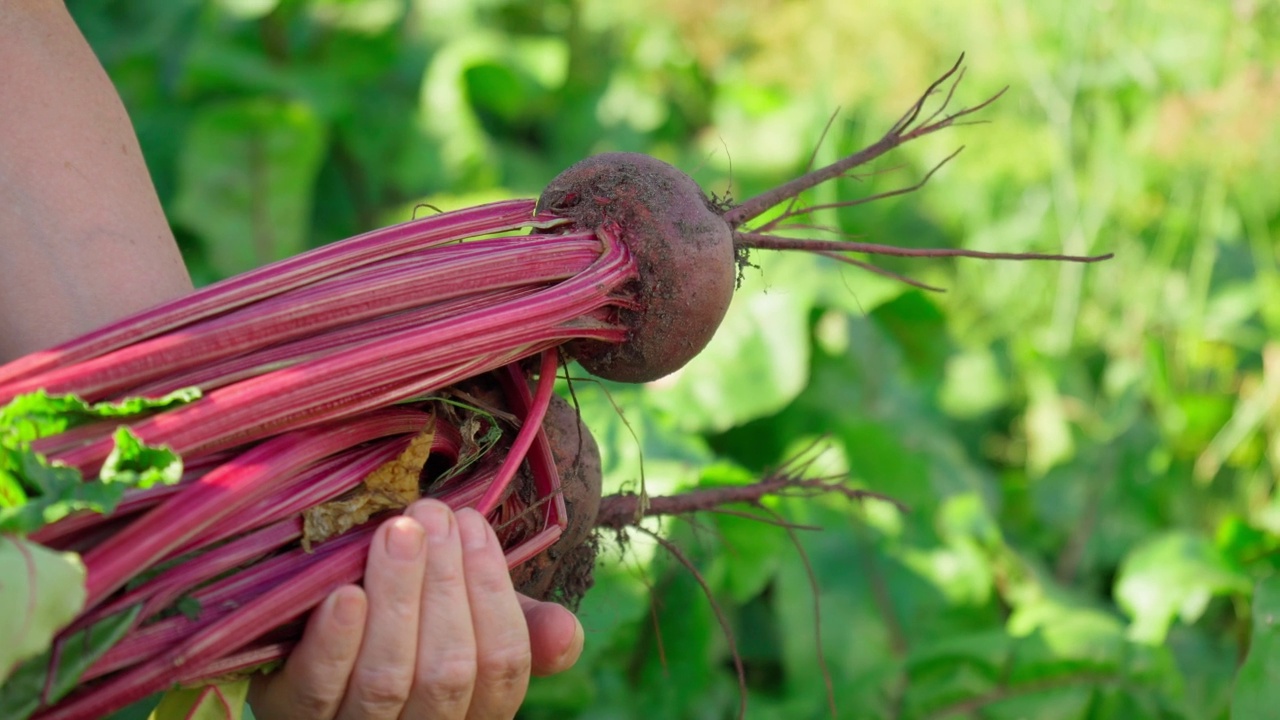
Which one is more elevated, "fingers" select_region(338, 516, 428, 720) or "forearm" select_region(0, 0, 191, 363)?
"forearm" select_region(0, 0, 191, 363)

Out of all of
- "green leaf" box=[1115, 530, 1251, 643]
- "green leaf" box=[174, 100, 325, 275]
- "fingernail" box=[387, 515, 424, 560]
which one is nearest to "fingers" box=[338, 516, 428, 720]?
"fingernail" box=[387, 515, 424, 560]

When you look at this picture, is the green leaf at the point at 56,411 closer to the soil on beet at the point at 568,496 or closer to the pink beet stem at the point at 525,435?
the pink beet stem at the point at 525,435

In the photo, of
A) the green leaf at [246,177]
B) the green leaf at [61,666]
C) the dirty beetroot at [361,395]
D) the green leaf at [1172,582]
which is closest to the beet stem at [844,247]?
the dirty beetroot at [361,395]

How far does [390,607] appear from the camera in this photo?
1.15 meters

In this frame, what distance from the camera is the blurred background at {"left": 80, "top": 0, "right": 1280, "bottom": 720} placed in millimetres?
2465

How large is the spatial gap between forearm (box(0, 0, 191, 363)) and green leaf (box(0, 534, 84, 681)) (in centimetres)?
49

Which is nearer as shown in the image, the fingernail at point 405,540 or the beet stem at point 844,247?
the fingernail at point 405,540

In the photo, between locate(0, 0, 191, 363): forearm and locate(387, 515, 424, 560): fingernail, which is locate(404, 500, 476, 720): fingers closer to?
locate(387, 515, 424, 560): fingernail

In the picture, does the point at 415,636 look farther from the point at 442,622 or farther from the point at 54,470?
the point at 54,470

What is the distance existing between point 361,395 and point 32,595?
410mm

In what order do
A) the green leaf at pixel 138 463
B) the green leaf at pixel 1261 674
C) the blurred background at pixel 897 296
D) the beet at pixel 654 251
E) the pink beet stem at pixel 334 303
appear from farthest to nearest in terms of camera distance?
the blurred background at pixel 897 296
the green leaf at pixel 1261 674
the beet at pixel 654 251
the pink beet stem at pixel 334 303
the green leaf at pixel 138 463

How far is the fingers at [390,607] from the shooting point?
115cm

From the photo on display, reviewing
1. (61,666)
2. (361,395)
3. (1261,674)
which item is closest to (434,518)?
(361,395)

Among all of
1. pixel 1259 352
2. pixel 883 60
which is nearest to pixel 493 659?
pixel 883 60
